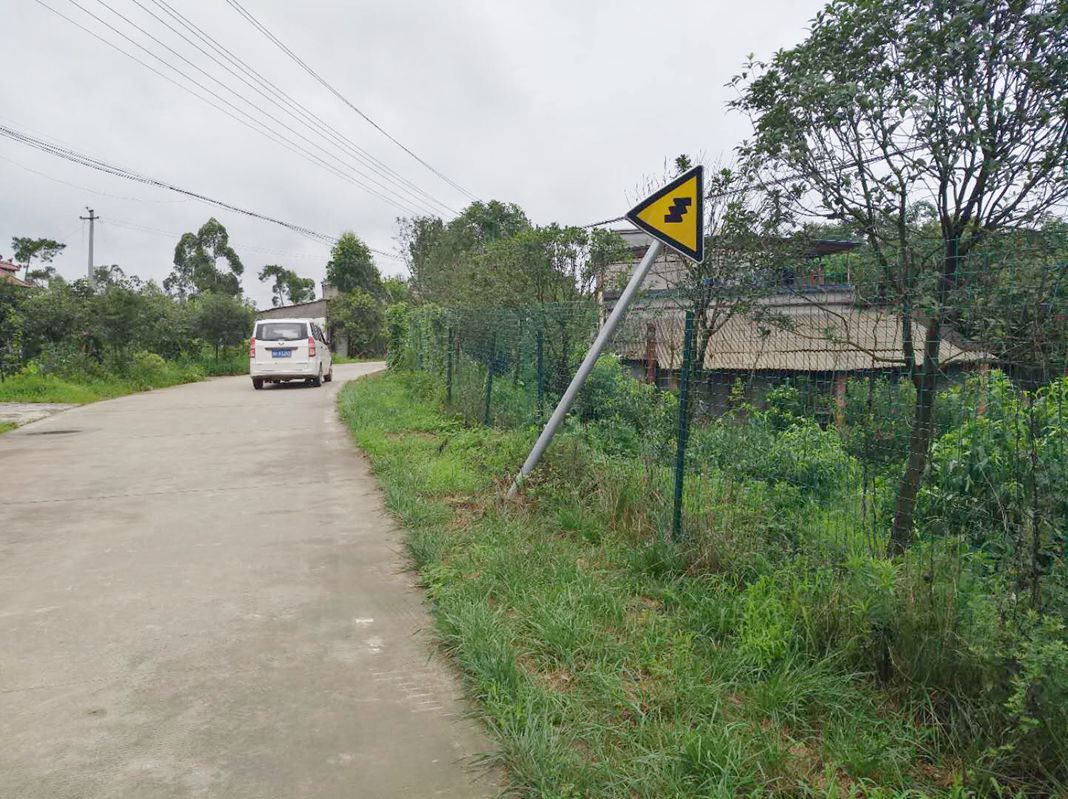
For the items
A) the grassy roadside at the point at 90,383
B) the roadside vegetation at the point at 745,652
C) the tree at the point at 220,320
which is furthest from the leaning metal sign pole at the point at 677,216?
the tree at the point at 220,320

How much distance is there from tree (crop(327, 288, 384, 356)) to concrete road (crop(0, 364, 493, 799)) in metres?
36.2

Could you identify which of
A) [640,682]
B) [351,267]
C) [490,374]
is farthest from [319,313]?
[640,682]

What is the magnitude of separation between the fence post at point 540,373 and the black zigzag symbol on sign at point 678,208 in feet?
8.07

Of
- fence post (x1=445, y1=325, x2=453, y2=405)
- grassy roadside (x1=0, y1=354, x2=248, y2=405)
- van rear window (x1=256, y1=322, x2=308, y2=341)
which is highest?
van rear window (x1=256, y1=322, x2=308, y2=341)

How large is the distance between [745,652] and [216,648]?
2.50 meters

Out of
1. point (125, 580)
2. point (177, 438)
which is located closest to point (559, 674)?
point (125, 580)

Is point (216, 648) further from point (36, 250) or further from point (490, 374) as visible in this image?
point (36, 250)

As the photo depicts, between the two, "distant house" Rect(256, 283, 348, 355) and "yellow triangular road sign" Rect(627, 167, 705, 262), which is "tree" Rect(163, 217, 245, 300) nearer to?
"distant house" Rect(256, 283, 348, 355)

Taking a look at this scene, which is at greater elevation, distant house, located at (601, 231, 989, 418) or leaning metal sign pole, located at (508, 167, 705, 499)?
leaning metal sign pole, located at (508, 167, 705, 499)

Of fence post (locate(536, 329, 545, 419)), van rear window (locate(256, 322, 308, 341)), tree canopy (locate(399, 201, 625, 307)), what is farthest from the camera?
van rear window (locate(256, 322, 308, 341))

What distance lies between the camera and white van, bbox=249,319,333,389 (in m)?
16.9

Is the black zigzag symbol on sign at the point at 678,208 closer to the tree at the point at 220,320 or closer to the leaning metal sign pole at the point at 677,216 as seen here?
the leaning metal sign pole at the point at 677,216

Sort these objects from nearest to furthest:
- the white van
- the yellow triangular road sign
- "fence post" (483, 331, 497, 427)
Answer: the yellow triangular road sign
"fence post" (483, 331, 497, 427)
the white van

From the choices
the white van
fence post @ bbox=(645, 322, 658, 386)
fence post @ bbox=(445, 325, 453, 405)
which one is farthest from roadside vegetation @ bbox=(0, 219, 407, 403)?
fence post @ bbox=(645, 322, 658, 386)
